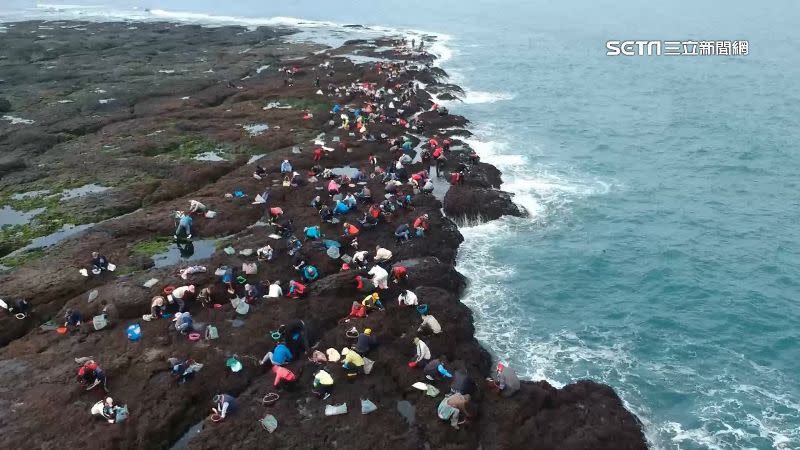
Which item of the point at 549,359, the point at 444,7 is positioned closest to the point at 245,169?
the point at 549,359

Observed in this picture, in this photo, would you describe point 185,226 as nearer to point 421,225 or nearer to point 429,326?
point 421,225

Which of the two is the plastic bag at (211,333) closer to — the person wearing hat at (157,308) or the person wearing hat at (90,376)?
the person wearing hat at (157,308)

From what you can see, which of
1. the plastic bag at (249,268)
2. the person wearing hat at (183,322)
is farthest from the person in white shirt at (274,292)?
the person wearing hat at (183,322)

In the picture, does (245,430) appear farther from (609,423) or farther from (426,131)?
(426,131)

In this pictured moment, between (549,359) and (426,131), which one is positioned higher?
(426,131)

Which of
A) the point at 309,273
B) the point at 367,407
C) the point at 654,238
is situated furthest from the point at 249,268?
the point at 654,238
